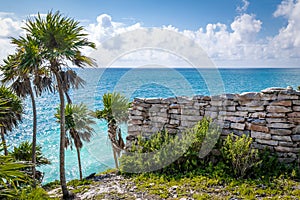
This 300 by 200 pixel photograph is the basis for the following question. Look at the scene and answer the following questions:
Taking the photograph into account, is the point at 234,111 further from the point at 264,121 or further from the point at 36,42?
the point at 36,42

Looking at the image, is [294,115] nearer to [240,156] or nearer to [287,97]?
[287,97]

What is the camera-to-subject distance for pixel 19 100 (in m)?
11.2

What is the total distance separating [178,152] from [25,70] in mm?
4592

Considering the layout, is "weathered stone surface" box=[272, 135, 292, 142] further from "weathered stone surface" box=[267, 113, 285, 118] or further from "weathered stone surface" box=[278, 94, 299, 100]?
"weathered stone surface" box=[278, 94, 299, 100]

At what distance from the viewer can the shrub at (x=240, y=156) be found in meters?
5.91

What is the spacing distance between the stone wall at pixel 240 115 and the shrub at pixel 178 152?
0.39m

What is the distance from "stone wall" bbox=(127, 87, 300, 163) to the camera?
623 cm

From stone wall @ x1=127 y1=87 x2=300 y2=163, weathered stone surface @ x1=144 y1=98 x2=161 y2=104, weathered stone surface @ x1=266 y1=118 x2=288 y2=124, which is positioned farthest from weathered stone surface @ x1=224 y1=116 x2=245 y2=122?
weathered stone surface @ x1=144 y1=98 x2=161 y2=104

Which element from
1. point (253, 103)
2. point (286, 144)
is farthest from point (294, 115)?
point (253, 103)

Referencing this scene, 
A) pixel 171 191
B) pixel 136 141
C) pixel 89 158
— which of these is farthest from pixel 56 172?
pixel 171 191

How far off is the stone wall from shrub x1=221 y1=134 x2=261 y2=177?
480 mm

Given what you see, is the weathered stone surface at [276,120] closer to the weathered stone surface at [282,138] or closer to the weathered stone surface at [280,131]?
the weathered stone surface at [280,131]

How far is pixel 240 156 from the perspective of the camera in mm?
5980

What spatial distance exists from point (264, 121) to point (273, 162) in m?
0.98
